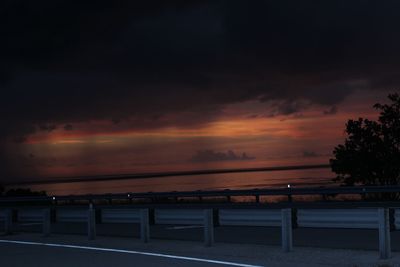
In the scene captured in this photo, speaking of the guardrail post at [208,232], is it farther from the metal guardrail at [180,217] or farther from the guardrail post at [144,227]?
the metal guardrail at [180,217]

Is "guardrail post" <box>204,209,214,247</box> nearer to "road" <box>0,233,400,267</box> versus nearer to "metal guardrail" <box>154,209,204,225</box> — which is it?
"road" <box>0,233,400,267</box>

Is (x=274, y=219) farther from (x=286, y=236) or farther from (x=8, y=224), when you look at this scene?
(x=8, y=224)

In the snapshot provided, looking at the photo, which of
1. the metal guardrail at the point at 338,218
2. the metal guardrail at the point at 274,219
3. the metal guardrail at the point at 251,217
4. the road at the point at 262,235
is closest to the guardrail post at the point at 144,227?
the metal guardrail at the point at 274,219

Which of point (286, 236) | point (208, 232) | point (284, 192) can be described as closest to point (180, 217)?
point (208, 232)

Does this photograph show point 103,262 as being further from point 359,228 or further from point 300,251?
point 359,228

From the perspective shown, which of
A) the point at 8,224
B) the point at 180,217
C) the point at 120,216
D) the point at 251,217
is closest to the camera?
the point at 251,217

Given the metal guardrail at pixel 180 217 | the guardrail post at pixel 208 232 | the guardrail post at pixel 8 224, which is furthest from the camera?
the metal guardrail at pixel 180 217

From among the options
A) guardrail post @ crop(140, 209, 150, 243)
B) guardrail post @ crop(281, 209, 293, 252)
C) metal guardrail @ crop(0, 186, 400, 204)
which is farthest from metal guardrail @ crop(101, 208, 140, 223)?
guardrail post @ crop(281, 209, 293, 252)

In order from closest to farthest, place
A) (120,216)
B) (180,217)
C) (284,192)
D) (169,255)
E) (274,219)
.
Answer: (169,255), (274,219), (180,217), (120,216), (284,192)

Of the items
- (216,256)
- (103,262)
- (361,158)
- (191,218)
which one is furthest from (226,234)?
(361,158)

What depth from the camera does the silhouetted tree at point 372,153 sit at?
3444cm

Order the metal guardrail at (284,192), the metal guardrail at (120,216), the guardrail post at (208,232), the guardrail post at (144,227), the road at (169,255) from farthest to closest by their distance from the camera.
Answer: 1. the metal guardrail at (284,192)
2. the metal guardrail at (120,216)
3. the guardrail post at (144,227)
4. the guardrail post at (208,232)
5. the road at (169,255)

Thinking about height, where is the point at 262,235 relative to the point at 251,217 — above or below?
below

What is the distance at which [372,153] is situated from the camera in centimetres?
3472
